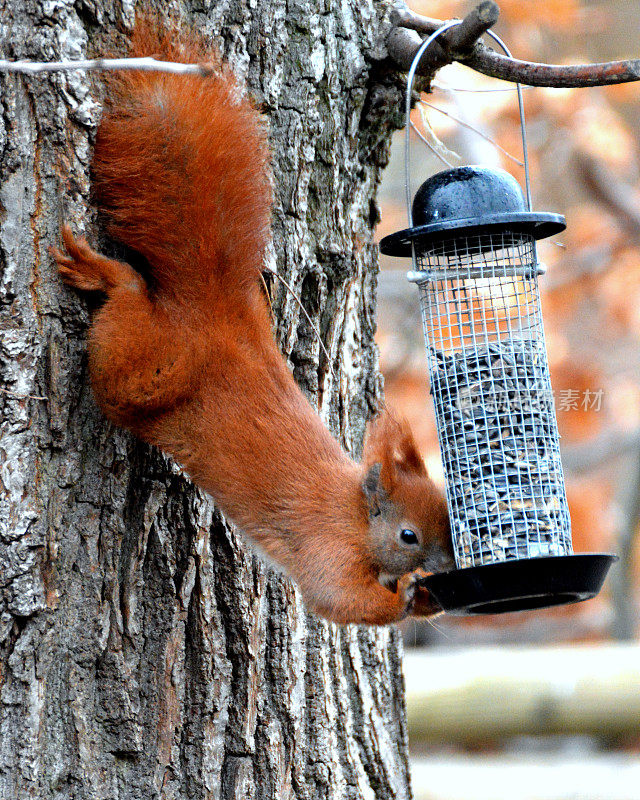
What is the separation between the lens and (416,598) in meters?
2.04

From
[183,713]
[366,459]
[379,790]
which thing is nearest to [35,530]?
[183,713]

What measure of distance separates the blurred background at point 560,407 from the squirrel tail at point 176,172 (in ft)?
2.77

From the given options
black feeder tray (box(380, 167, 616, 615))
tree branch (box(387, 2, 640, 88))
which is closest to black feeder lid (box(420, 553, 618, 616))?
black feeder tray (box(380, 167, 616, 615))

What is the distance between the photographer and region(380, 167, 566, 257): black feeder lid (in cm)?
181

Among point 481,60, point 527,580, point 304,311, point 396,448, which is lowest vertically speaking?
point 527,580

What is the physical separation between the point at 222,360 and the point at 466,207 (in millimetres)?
581

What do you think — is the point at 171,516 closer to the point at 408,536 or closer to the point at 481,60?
the point at 408,536

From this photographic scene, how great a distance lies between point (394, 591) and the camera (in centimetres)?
209

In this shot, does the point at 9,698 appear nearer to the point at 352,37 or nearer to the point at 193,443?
the point at 193,443

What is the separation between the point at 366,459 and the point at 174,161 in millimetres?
758

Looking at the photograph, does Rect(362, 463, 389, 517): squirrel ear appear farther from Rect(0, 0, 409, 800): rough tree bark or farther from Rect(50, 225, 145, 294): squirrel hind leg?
Rect(50, 225, 145, 294): squirrel hind leg

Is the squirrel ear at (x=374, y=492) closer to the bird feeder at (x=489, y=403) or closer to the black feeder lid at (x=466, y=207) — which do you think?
the bird feeder at (x=489, y=403)

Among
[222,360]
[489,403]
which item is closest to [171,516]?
[222,360]

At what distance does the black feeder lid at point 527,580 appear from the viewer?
5.49 feet
